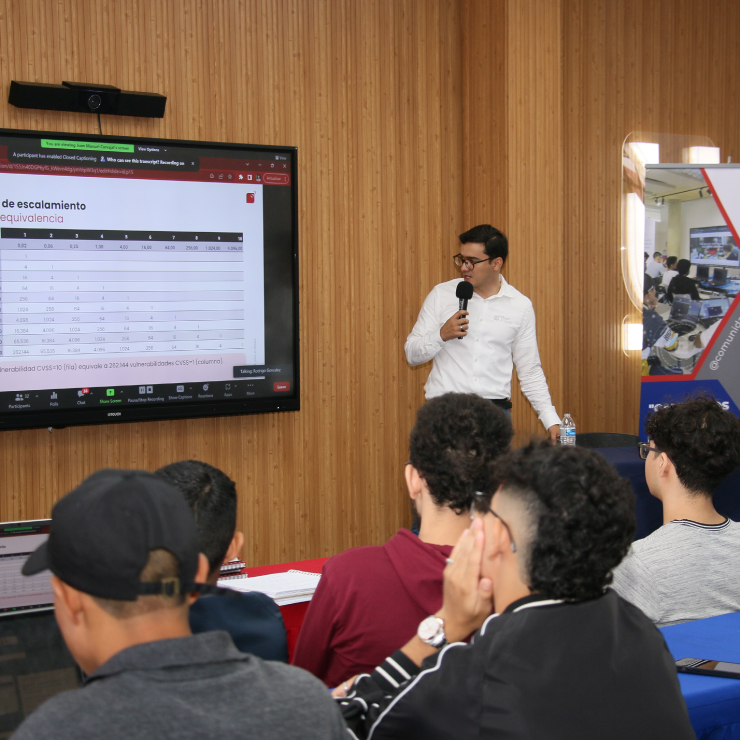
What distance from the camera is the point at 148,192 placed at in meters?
3.63

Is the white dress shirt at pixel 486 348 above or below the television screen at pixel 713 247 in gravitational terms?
below

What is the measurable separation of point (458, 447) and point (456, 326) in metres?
2.18

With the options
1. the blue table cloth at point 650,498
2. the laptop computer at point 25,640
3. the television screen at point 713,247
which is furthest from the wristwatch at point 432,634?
the television screen at point 713,247

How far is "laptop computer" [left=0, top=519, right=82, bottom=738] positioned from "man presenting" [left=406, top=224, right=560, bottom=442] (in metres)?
2.52

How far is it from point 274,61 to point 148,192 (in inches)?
41.7

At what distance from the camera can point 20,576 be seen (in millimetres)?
1701

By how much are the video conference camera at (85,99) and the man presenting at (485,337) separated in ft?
5.67

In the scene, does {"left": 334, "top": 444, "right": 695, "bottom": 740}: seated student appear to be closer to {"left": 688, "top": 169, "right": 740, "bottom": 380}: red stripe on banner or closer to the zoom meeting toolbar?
the zoom meeting toolbar

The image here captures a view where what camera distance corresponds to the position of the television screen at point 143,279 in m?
3.44

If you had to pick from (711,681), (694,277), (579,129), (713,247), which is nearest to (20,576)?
(711,681)

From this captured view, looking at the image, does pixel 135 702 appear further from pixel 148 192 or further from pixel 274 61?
pixel 274 61

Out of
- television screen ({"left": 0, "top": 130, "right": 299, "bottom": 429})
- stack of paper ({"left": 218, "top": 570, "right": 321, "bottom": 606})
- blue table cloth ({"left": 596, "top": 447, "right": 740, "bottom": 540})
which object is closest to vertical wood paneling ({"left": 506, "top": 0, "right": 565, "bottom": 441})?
blue table cloth ({"left": 596, "top": 447, "right": 740, "bottom": 540})

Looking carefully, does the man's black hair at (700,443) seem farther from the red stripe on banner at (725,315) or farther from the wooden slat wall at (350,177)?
the red stripe on banner at (725,315)

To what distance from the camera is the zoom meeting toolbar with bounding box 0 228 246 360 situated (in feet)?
11.3
